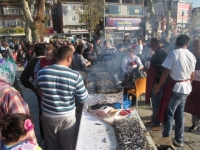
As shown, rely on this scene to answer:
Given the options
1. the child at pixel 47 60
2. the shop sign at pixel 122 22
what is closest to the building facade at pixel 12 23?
the shop sign at pixel 122 22

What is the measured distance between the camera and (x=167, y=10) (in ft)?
48.3

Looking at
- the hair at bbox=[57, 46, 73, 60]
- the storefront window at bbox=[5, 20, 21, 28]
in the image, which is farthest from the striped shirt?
the storefront window at bbox=[5, 20, 21, 28]

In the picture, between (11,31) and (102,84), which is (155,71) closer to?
(102,84)

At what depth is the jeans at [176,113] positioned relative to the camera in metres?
2.95

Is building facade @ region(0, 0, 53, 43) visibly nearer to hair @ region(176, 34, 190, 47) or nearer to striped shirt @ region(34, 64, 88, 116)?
hair @ region(176, 34, 190, 47)

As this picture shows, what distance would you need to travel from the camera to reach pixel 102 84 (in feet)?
12.4

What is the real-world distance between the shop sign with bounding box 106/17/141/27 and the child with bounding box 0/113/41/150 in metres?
40.2

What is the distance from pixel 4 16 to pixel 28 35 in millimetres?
22415

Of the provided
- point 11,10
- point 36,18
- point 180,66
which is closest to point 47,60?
point 180,66

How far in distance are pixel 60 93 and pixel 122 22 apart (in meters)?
42.3

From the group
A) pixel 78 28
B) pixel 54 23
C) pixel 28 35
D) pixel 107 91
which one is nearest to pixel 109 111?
pixel 107 91

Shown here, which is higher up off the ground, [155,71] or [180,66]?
[180,66]

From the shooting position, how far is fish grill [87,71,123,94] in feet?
11.6

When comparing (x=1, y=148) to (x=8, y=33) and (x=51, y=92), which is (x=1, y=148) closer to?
(x=51, y=92)
